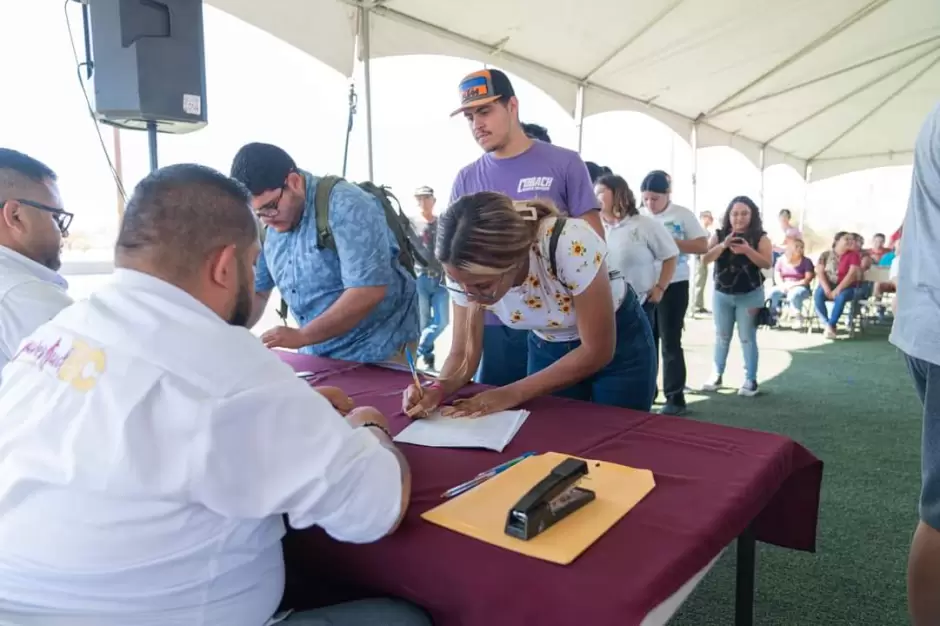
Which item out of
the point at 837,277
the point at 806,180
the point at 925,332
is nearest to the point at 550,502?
the point at 925,332

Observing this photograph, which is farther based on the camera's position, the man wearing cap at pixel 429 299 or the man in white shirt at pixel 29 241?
the man wearing cap at pixel 429 299

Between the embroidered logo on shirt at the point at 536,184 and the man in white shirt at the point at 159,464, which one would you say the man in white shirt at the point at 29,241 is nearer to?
the man in white shirt at the point at 159,464

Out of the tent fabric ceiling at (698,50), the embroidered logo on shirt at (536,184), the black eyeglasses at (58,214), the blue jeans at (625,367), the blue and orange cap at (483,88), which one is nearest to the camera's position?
the black eyeglasses at (58,214)

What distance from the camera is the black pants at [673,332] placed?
3.79 metres

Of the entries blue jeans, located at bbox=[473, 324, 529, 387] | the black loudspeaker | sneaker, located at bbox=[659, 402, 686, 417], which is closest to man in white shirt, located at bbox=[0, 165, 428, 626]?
blue jeans, located at bbox=[473, 324, 529, 387]

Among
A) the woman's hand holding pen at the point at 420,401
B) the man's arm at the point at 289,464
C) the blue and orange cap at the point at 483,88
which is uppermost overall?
the blue and orange cap at the point at 483,88

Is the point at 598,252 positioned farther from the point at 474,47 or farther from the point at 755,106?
the point at 755,106

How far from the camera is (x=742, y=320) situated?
164 inches

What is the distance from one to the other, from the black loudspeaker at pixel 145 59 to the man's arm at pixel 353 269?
101 centimetres

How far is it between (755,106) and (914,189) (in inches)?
281

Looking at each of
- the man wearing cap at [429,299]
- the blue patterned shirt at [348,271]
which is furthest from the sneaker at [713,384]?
the blue patterned shirt at [348,271]

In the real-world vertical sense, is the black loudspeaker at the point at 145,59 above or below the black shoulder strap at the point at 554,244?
above

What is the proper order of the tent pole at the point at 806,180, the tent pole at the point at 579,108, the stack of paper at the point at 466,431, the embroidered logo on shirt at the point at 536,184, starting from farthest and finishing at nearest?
the tent pole at the point at 806,180
the tent pole at the point at 579,108
the embroidered logo on shirt at the point at 536,184
the stack of paper at the point at 466,431

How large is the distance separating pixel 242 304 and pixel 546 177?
160 cm
